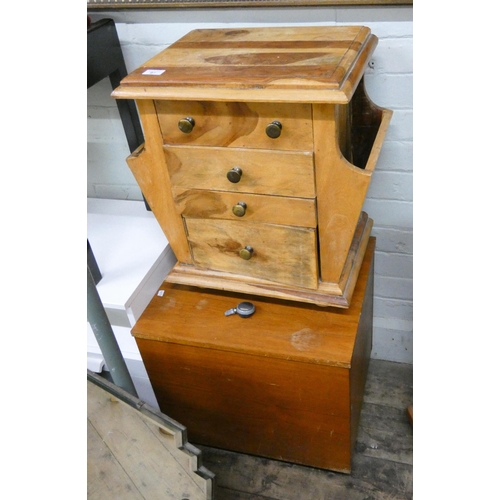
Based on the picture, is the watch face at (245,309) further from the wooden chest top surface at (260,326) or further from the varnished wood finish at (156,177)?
the varnished wood finish at (156,177)

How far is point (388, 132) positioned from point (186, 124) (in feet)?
1.88

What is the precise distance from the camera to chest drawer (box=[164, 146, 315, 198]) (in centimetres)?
98

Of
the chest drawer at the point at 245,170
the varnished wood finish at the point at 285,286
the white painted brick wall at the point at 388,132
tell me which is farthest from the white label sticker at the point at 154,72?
the varnished wood finish at the point at 285,286

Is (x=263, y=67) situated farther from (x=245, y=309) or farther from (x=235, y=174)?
(x=245, y=309)

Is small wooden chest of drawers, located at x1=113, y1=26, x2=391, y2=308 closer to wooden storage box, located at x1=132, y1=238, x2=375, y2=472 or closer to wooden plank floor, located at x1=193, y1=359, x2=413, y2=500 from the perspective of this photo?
wooden storage box, located at x1=132, y1=238, x2=375, y2=472

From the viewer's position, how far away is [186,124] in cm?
98

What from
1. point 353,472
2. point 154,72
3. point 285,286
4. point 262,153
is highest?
point 154,72

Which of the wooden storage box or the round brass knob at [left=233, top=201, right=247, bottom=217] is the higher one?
the round brass knob at [left=233, top=201, right=247, bottom=217]

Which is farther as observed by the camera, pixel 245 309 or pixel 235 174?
pixel 245 309

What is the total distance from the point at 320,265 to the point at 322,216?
0.14 metres

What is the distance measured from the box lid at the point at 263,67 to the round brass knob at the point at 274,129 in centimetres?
6

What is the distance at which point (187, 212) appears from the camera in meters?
1.14

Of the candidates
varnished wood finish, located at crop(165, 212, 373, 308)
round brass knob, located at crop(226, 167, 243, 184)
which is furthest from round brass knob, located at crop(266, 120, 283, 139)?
varnished wood finish, located at crop(165, 212, 373, 308)

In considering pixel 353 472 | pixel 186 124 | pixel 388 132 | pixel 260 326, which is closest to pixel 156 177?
pixel 186 124
